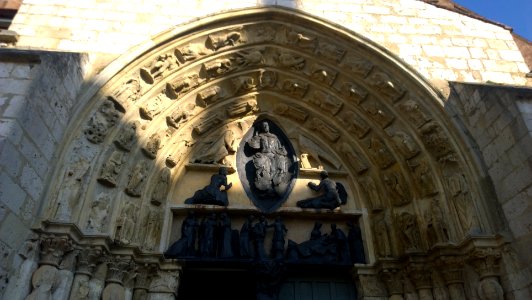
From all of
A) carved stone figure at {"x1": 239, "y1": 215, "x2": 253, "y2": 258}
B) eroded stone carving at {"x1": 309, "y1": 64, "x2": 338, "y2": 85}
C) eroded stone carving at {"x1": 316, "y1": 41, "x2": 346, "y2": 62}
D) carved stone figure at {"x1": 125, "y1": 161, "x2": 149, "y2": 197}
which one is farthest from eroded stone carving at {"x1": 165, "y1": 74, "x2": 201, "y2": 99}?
carved stone figure at {"x1": 239, "y1": 215, "x2": 253, "y2": 258}

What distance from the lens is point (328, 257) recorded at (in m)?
5.28

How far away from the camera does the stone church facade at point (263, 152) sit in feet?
13.4

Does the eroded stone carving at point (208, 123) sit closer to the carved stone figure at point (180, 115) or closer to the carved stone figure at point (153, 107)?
the carved stone figure at point (180, 115)

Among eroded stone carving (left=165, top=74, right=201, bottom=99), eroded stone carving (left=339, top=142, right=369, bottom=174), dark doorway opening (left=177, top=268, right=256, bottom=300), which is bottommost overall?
dark doorway opening (left=177, top=268, right=256, bottom=300)

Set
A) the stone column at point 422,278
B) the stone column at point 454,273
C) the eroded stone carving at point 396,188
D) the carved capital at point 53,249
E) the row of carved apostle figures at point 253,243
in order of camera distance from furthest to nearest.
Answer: the eroded stone carving at point 396,188 → the row of carved apostle figures at point 253,243 → the stone column at point 422,278 → the stone column at point 454,273 → the carved capital at point 53,249

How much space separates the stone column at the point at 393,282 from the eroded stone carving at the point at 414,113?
6.32 feet

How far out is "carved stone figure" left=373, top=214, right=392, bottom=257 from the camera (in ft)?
17.0

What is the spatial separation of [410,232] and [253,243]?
2.00 meters

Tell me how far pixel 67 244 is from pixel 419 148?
169 inches

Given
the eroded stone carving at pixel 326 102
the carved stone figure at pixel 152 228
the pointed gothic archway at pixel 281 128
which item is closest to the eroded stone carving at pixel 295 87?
the pointed gothic archway at pixel 281 128

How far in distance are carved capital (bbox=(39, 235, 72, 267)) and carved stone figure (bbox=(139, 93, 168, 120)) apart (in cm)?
192

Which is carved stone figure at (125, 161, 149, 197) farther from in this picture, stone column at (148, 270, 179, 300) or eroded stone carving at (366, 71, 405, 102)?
eroded stone carving at (366, 71, 405, 102)

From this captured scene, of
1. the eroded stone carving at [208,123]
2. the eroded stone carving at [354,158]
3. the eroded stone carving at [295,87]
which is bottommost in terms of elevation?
the eroded stone carving at [354,158]

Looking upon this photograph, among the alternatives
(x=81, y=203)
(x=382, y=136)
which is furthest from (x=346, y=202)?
(x=81, y=203)
